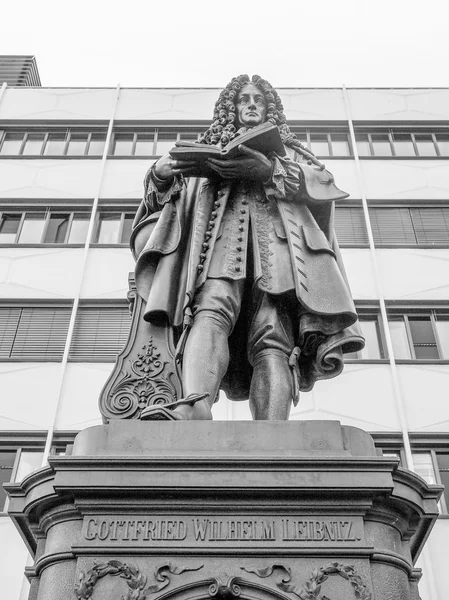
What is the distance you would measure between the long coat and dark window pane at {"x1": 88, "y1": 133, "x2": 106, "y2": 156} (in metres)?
20.5

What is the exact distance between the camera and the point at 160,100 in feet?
88.5

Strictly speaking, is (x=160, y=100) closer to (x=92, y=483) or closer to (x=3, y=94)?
(x=3, y=94)

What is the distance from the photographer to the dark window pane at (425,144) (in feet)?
83.4

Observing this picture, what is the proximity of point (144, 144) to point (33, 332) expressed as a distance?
878 cm

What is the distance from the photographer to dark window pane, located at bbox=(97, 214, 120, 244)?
2299 cm

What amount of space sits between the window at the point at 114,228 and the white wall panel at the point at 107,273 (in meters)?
0.78

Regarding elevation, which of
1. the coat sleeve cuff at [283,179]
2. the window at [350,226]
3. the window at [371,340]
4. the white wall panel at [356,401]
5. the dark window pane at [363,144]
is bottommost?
the coat sleeve cuff at [283,179]

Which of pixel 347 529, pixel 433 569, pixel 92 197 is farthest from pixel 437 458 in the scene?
pixel 347 529

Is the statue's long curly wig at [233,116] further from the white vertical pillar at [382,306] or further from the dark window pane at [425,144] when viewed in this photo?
the dark window pane at [425,144]

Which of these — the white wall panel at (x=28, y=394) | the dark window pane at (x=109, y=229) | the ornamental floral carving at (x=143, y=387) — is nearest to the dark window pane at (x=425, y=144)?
the dark window pane at (x=109, y=229)

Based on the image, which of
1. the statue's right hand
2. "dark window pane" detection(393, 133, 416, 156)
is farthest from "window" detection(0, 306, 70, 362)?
the statue's right hand

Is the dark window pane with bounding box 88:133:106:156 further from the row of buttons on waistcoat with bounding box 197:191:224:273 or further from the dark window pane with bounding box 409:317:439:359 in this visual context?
the row of buttons on waistcoat with bounding box 197:191:224:273

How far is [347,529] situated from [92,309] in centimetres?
1804

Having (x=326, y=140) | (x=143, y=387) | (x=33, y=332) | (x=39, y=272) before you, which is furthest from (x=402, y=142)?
(x=143, y=387)
